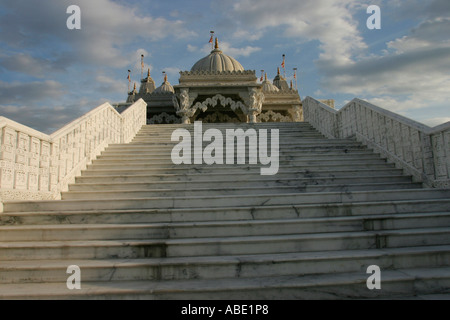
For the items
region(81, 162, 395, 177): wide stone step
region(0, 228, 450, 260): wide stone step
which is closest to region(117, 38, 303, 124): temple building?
region(81, 162, 395, 177): wide stone step

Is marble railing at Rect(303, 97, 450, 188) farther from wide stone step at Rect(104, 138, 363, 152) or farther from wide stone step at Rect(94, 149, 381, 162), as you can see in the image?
wide stone step at Rect(104, 138, 363, 152)

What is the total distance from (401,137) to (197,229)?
17.1ft

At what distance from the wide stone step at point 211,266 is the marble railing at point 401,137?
103 inches

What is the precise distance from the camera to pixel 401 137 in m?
6.57

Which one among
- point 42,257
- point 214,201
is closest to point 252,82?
point 214,201

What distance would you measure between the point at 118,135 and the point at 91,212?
16.9ft

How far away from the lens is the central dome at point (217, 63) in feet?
70.7

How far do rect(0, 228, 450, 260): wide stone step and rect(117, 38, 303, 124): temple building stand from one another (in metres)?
13.8

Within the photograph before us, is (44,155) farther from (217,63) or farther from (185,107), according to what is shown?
(217,63)

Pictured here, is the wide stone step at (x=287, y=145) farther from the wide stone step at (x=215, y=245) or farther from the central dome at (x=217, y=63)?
the central dome at (x=217, y=63)

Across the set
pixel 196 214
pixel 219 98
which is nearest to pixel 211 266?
pixel 196 214

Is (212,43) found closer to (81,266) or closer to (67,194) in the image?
(67,194)

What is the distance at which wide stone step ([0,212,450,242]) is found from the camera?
418 centimetres

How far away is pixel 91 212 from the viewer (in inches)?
179
